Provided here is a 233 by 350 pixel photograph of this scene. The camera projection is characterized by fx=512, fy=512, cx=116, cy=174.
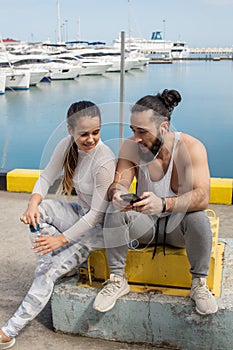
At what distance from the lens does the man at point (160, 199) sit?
242cm

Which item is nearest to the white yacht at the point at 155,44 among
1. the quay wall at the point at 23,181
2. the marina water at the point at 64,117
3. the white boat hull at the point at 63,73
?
the white boat hull at the point at 63,73

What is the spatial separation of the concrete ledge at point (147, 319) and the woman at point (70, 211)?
0.40 ft

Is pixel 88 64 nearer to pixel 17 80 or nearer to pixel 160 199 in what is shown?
pixel 17 80

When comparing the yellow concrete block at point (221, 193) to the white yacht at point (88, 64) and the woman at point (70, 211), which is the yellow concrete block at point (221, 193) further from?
the white yacht at point (88, 64)

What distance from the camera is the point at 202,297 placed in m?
2.43

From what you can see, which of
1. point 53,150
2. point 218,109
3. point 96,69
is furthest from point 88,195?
point 96,69

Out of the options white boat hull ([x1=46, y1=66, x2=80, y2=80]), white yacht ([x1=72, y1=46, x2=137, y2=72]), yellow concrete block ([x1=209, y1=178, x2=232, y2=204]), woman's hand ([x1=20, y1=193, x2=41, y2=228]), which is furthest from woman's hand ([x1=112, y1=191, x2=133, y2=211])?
white yacht ([x1=72, y1=46, x2=137, y2=72])

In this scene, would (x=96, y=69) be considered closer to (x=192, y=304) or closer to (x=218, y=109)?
(x=218, y=109)

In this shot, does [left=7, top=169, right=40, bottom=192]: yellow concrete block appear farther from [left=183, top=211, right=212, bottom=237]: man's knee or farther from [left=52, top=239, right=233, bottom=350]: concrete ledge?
[left=183, top=211, right=212, bottom=237]: man's knee

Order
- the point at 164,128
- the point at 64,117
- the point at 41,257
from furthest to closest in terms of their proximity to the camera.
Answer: the point at 64,117, the point at 41,257, the point at 164,128

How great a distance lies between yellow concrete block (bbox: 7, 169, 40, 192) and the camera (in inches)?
208

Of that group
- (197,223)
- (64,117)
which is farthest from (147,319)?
(64,117)

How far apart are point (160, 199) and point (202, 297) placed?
0.51 metres

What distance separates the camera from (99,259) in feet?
8.95
